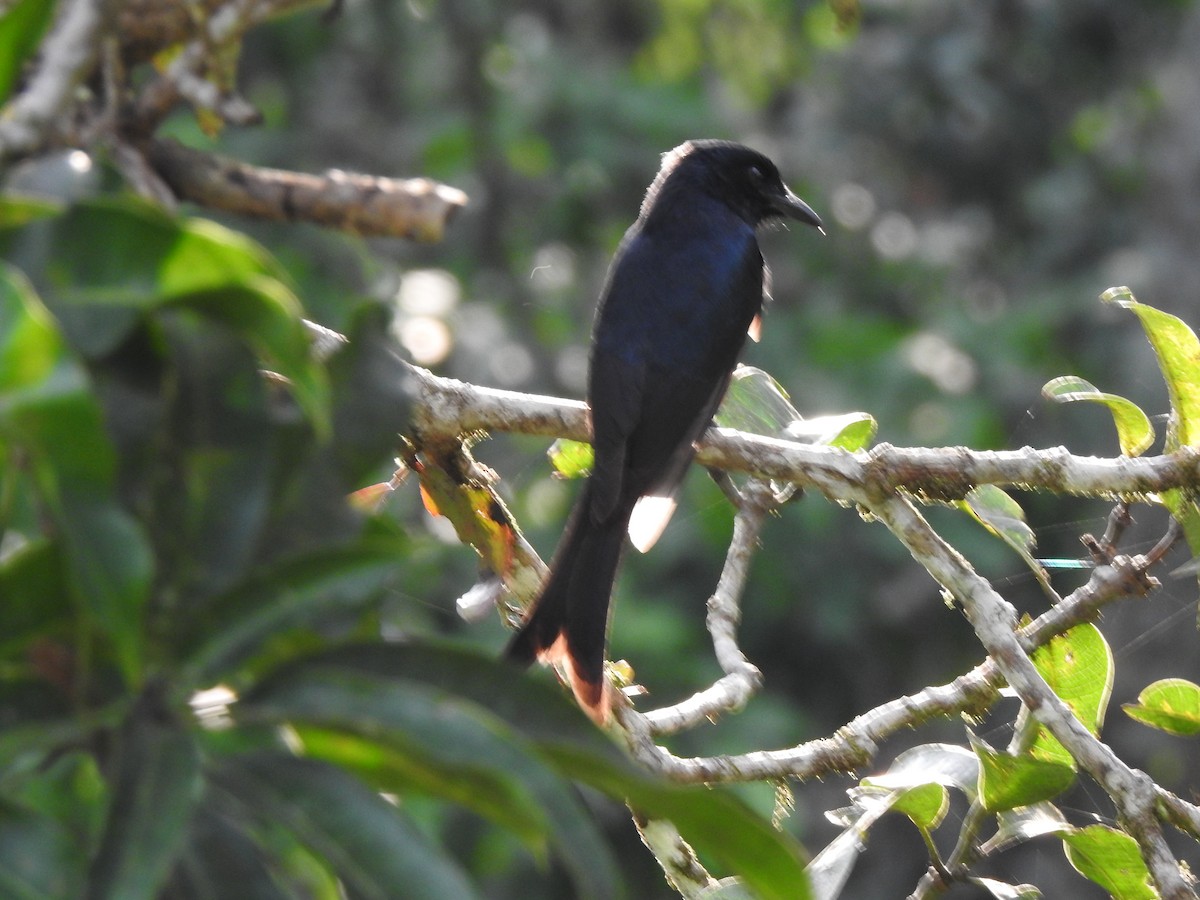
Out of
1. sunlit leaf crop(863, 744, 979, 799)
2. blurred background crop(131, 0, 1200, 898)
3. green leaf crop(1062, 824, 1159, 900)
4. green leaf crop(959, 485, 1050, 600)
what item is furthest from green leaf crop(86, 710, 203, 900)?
blurred background crop(131, 0, 1200, 898)

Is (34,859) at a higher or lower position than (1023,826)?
higher

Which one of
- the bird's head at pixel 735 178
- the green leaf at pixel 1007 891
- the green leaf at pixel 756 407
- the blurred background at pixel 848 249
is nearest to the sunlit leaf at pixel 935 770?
the green leaf at pixel 1007 891

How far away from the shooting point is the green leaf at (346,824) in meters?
1.06

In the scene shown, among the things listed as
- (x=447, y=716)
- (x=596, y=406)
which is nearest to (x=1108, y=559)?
(x=596, y=406)

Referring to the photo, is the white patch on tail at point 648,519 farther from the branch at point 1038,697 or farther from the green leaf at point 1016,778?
the green leaf at point 1016,778

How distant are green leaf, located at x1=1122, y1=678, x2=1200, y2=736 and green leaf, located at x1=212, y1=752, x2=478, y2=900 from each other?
1.53 m

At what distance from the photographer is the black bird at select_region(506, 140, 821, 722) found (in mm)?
2590

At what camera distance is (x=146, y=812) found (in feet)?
3.30

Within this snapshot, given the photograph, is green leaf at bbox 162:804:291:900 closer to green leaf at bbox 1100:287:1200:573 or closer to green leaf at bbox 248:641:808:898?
green leaf at bbox 248:641:808:898

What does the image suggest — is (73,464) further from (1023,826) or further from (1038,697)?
(1023,826)

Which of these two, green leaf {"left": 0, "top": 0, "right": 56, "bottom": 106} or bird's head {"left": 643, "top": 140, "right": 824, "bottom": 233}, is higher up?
green leaf {"left": 0, "top": 0, "right": 56, "bottom": 106}

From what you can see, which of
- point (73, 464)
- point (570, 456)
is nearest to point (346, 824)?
point (73, 464)

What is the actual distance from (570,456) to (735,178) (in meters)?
1.20

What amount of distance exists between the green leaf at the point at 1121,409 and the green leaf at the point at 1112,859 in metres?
0.66
